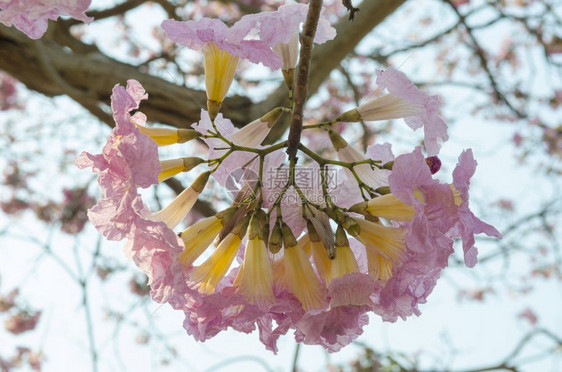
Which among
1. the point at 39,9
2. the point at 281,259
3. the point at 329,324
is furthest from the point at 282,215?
the point at 39,9

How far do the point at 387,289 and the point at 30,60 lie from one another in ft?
8.08

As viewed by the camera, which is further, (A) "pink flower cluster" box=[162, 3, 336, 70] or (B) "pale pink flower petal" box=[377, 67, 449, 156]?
(B) "pale pink flower petal" box=[377, 67, 449, 156]

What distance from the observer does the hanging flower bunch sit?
105cm

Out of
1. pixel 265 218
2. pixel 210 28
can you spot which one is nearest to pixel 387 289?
pixel 265 218

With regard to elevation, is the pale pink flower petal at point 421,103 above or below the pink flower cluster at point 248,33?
below

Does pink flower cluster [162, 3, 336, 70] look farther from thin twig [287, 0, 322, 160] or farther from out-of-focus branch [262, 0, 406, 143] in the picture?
out-of-focus branch [262, 0, 406, 143]

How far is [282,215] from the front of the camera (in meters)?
1.30

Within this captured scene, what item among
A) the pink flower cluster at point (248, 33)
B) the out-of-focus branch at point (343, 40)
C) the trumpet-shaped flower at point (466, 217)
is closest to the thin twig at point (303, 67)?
the pink flower cluster at point (248, 33)

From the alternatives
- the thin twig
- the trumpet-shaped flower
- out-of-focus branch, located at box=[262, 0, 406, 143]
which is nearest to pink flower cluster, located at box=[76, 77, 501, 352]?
the trumpet-shaped flower

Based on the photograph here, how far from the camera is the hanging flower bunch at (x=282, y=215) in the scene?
1054 millimetres

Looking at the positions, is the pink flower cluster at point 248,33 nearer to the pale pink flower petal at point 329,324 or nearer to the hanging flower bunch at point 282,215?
the hanging flower bunch at point 282,215

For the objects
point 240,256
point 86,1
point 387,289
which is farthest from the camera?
point 240,256

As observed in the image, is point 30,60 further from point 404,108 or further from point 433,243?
point 433,243

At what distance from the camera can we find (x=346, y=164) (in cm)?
132
